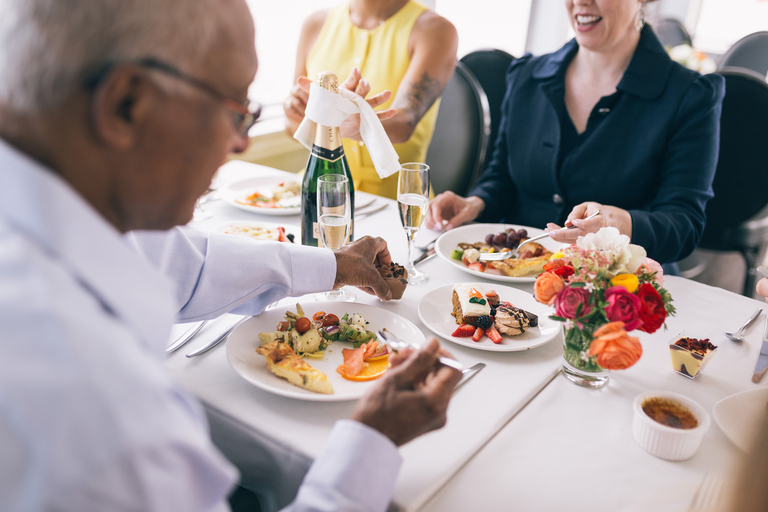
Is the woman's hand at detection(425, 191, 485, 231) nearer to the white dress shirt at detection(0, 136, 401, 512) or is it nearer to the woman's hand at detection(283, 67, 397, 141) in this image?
the woman's hand at detection(283, 67, 397, 141)

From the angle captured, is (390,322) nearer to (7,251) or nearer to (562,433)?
(562,433)

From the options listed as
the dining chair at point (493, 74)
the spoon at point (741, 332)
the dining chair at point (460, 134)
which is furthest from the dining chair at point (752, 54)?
the spoon at point (741, 332)

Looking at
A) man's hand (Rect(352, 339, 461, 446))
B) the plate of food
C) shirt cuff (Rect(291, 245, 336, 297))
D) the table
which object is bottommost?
the plate of food

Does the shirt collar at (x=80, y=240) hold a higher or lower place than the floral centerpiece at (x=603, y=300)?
higher

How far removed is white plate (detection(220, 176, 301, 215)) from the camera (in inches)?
65.0

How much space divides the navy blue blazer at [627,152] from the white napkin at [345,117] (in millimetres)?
640

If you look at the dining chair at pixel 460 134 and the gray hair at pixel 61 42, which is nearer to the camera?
the gray hair at pixel 61 42

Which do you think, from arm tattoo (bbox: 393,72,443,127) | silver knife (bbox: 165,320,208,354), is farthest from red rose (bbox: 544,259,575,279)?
arm tattoo (bbox: 393,72,443,127)

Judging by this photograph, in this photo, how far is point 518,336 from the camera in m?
1.06

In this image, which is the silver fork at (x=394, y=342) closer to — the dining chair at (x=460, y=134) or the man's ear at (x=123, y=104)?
the man's ear at (x=123, y=104)

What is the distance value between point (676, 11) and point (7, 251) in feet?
23.1

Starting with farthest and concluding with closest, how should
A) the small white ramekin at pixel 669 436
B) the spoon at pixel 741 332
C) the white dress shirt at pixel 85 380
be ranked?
the spoon at pixel 741 332 → the small white ramekin at pixel 669 436 → the white dress shirt at pixel 85 380

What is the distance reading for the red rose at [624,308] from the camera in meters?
0.81

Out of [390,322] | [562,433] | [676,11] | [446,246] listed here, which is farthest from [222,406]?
[676,11]
